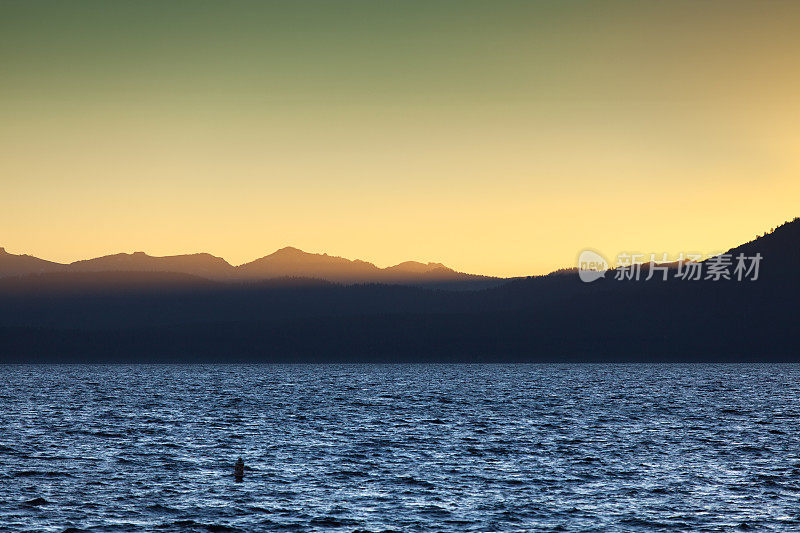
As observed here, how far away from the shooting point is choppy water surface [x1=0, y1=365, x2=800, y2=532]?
4259cm

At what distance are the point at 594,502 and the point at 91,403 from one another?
104 m

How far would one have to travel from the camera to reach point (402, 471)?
57281 millimetres

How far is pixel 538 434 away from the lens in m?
80.0

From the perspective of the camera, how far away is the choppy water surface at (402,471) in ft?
140

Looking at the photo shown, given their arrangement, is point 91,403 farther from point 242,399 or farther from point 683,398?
point 683,398

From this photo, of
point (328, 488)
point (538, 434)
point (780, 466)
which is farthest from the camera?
point (538, 434)

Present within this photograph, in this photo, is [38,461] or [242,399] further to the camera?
[242,399]

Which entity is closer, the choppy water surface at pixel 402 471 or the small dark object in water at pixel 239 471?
the choppy water surface at pixel 402 471

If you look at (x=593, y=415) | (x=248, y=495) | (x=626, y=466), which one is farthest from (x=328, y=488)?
(x=593, y=415)

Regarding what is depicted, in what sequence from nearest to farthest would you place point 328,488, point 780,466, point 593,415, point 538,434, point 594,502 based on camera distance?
1. point 594,502
2. point 328,488
3. point 780,466
4. point 538,434
5. point 593,415

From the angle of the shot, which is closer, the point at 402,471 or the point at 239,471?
the point at 239,471

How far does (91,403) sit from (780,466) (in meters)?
105

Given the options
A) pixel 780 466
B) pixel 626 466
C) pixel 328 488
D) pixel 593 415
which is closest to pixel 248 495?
pixel 328 488

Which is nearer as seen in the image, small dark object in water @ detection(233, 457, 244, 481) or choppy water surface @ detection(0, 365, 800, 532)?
choppy water surface @ detection(0, 365, 800, 532)
